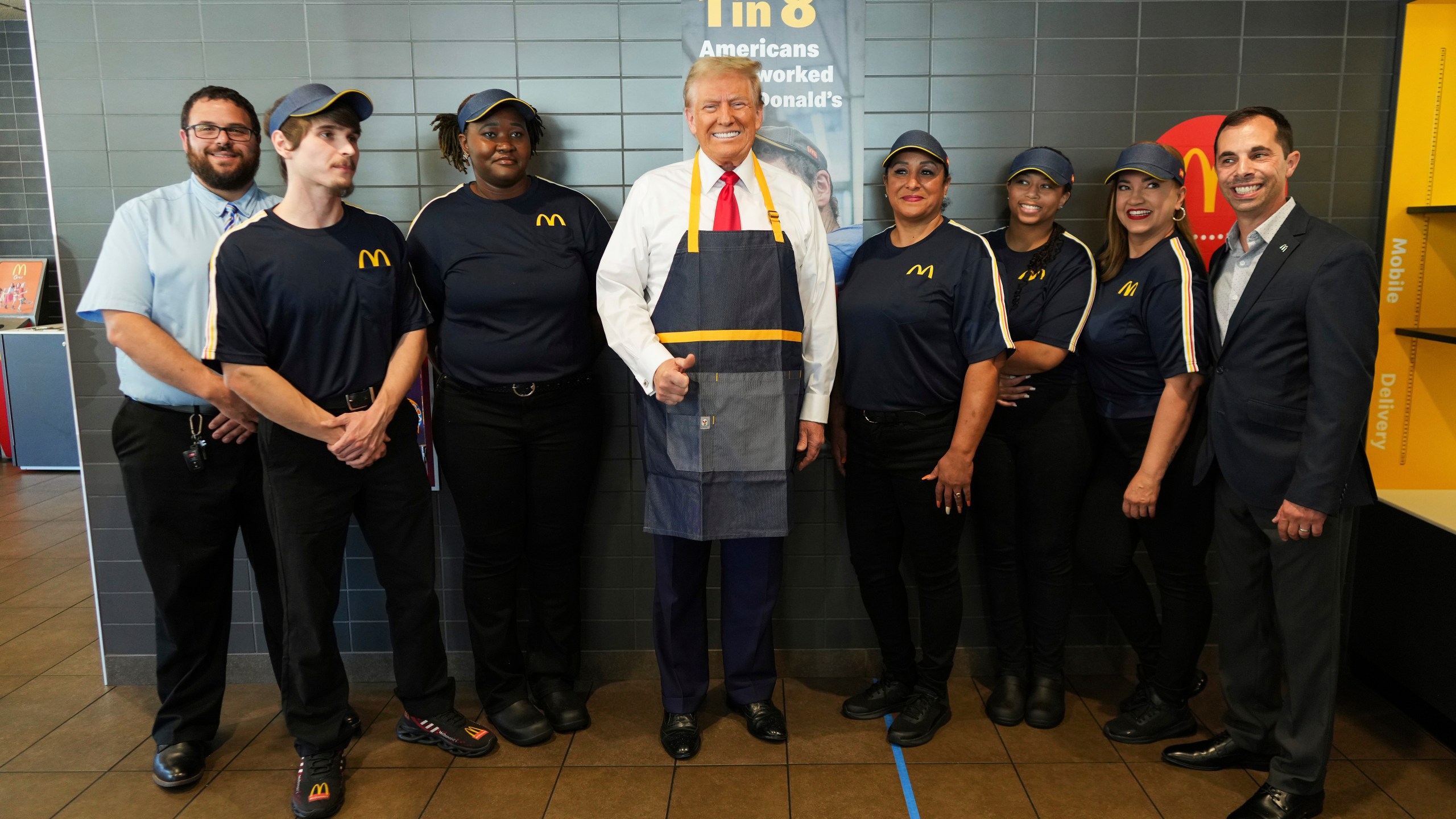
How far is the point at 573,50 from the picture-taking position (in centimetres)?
281

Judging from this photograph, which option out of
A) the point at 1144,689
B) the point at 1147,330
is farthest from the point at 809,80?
the point at 1144,689

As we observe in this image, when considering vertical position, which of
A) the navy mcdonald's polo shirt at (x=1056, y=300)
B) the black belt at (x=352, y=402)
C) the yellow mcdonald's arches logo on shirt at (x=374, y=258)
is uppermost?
the yellow mcdonald's arches logo on shirt at (x=374, y=258)

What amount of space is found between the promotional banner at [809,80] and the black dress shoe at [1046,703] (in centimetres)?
147

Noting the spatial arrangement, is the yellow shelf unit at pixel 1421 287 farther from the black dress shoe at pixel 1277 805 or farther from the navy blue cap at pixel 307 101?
the navy blue cap at pixel 307 101

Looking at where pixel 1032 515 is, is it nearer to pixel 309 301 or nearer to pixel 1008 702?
pixel 1008 702

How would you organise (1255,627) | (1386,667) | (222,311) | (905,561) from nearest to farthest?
(222,311), (1255,627), (1386,667), (905,561)

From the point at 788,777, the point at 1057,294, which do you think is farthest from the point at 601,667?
the point at 1057,294

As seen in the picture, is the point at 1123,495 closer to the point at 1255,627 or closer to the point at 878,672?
the point at 1255,627

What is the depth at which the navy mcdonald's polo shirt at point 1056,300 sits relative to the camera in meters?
2.54

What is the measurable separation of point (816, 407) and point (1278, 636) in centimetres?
138

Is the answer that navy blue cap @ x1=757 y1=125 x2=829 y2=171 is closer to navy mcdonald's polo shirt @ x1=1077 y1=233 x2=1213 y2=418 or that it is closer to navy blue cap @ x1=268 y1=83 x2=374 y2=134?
navy mcdonald's polo shirt @ x1=1077 y1=233 x2=1213 y2=418

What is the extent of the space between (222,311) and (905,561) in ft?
7.34

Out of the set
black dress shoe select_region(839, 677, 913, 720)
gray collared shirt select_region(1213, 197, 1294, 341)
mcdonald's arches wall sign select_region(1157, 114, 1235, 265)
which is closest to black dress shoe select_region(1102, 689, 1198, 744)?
black dress shoe select_region(839, 677, 913, 720)

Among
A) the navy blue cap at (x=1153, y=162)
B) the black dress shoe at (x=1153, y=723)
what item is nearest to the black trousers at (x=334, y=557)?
the black dress shoe at (x=1153, y=723)
